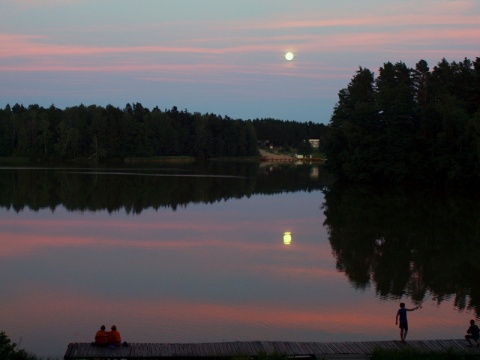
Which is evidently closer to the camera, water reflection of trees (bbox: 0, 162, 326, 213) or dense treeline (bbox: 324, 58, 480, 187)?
water reflection of trees (bbox: 0, 162, 326, 213)

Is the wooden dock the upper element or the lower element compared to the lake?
upper

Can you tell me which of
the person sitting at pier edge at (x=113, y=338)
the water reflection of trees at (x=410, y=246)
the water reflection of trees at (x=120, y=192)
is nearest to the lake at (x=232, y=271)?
the water reflection of trees at (x=410, y=246)

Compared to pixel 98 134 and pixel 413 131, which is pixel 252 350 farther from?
pixel 98 134

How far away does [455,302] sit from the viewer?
71.4 ft

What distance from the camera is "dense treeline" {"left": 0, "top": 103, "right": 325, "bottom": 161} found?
5861 inches

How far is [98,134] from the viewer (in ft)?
497

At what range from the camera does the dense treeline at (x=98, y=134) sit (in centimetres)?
14888

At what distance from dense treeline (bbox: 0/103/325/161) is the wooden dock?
444 ft

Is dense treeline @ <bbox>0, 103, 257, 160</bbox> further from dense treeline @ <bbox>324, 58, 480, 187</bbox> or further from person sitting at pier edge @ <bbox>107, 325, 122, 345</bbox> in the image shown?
person sitting at pier edge @ <bbox>107, 325, 122, 345</bbox>

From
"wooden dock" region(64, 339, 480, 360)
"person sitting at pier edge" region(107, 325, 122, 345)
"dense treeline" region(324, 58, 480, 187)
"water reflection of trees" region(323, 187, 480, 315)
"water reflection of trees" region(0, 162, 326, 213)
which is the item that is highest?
"dense treeline" region(324, 58, 480, 187)

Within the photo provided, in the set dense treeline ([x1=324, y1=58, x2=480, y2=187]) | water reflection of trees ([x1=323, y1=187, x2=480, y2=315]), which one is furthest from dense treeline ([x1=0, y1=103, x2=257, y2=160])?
water reflection of trees ([x1=323, y1=187, x2=480, y2=315])

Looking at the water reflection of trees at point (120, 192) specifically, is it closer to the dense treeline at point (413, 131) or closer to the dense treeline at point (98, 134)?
the dense treeline at point (413, 131)

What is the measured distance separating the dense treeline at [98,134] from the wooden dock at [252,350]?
135412mm

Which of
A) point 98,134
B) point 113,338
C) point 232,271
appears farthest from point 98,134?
point 113,338
